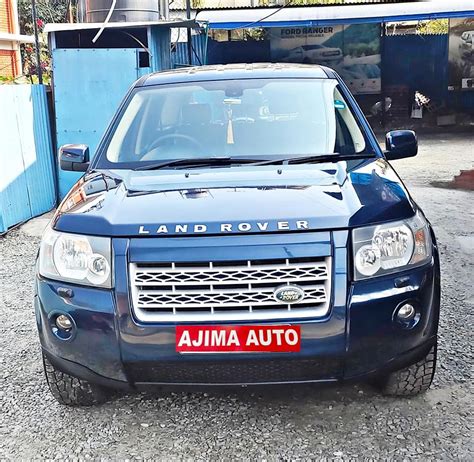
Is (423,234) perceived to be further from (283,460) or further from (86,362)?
(86,362)

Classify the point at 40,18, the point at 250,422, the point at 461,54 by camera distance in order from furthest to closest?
the point at 40,18 → the point at 461,54 → the point at 250,422

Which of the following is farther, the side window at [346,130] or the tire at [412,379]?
the side window at [346,130]

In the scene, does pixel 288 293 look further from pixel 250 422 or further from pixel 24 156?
pixel 24 156

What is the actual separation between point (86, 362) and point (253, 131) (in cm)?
176

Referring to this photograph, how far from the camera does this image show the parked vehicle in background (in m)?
18.3

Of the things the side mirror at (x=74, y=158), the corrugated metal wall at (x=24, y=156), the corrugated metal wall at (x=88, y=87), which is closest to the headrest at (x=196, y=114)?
the side mirror at (x=74, y=158)

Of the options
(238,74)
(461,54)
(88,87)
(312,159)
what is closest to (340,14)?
(461,54)

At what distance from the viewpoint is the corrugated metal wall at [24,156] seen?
771cm

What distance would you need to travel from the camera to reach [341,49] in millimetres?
18266

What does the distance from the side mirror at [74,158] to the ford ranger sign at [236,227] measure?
1.81 m

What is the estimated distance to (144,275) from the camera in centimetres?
282

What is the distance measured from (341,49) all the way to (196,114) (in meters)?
15.1

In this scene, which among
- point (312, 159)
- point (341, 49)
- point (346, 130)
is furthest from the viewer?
point (341, 49)

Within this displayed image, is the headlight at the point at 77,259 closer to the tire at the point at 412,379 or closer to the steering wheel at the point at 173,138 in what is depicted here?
the steering wheel at the point at 173,138
